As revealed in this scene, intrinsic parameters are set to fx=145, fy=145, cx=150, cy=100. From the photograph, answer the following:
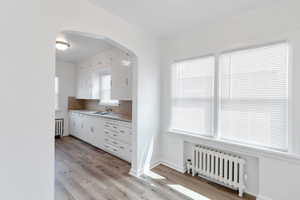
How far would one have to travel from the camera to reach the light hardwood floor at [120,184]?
6.95ft

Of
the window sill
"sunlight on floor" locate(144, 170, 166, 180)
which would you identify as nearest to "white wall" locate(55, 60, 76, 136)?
"sunlight on floor" locate(144, 170, 166, 180)

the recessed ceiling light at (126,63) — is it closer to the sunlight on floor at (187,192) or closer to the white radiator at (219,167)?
the white radiator at (219,167)

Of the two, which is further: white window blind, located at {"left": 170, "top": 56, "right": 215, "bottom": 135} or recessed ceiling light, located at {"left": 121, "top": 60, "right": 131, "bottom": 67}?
recessed ceiling light, located at {"left": 121, "top": 60, "right": 131, "bottom": 67}

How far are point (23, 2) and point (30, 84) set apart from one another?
76 cm

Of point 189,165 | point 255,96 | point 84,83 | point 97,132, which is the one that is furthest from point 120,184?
point 84,83

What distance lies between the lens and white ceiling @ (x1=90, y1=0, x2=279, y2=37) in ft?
6.38

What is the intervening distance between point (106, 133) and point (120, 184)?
1596 millimetres

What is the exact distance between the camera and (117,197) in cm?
207

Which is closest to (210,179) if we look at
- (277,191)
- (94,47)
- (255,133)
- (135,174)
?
(277,191)

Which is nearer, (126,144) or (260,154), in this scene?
(260,154)

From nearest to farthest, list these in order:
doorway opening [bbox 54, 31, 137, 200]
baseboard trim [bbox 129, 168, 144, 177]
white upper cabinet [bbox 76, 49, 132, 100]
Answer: baseboard trim [bbox 129, 168, 144, 177]
doorway opening [bbox 54, 31, 137, 200]
white upper cabinet [bbox 76, 49, 132, 100]

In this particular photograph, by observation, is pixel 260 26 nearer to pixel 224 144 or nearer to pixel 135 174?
pixel 224 144

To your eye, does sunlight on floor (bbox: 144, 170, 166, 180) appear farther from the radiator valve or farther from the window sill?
the window sill

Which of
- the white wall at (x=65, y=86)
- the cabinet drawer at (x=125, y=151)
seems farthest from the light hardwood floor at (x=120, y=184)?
the white wall at (x=65, y=86)
